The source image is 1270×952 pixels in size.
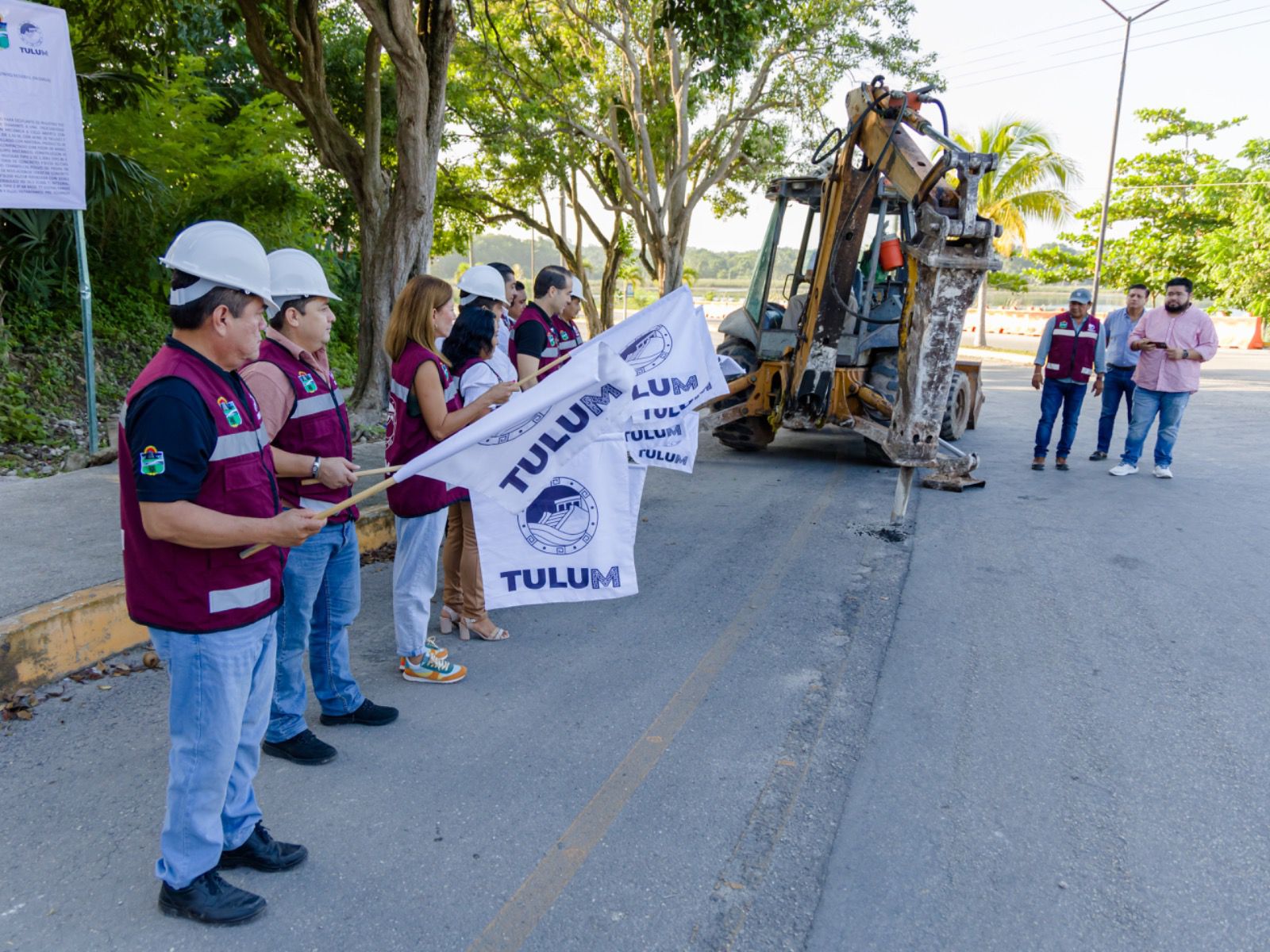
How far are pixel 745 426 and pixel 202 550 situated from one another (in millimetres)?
8053

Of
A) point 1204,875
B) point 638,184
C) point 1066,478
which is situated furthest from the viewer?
point 638,184

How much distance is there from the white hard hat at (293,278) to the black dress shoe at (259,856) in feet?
5.82

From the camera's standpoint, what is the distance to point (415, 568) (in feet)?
13.6

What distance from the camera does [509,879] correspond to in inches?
114

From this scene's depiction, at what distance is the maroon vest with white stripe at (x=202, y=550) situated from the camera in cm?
246

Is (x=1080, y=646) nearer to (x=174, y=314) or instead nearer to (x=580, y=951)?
(x=580, y=951)

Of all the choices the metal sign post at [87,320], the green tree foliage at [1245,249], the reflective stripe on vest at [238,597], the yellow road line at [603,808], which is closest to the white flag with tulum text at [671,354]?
the yellow road line at [603,808]

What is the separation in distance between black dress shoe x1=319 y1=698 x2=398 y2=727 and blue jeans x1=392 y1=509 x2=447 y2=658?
453 mm

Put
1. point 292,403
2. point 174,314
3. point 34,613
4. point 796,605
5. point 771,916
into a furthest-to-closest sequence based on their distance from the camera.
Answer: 1. point 796,605
2. point 34,613
3. point 292,403
4. point 771,916
5. point 174,314

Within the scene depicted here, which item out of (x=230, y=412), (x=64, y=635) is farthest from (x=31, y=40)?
(x=230, y=412)

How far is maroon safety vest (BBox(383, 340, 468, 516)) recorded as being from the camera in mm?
3971

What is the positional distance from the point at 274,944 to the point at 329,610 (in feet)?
4.44

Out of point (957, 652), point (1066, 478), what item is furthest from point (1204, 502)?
point (957, 652)

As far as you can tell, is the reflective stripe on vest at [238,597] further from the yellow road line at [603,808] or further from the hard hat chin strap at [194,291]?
the yellow road line at [603,808]
